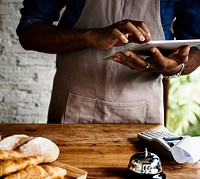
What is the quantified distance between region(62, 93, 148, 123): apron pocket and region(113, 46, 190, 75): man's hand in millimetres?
216

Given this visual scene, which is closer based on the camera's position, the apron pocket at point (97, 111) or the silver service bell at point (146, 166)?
the silver service bell at point (146, 166)

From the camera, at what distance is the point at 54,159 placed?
142 centimetres

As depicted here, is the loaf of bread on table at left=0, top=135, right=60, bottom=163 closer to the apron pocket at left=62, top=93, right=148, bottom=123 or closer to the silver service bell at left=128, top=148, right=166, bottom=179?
the silver service bell at left=128, top=148, right=166, bottom=179

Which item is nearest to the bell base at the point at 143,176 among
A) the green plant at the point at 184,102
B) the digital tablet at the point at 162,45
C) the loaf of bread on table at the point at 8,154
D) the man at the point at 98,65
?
the loaf of bread on table at the point at 8,154

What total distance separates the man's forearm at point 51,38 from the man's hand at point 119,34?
0.09 meters

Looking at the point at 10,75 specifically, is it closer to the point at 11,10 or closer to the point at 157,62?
the point at 11,10

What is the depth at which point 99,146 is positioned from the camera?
5.63 feet

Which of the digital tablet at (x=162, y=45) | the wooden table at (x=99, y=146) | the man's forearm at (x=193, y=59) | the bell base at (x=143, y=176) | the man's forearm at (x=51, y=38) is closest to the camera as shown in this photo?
the bell base at (x=143, y=176)

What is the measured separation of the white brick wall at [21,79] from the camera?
3408 millimetres

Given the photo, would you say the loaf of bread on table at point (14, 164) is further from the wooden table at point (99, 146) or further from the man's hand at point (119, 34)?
the man's hand at point (119, 34)

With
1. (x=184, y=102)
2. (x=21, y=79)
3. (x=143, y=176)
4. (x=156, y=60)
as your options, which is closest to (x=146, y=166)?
(x=143, y=176)

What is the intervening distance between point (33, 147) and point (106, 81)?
83 cm

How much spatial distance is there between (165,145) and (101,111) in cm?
59

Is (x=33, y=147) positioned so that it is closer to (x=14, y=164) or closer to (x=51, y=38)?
(x=14, y=164)
